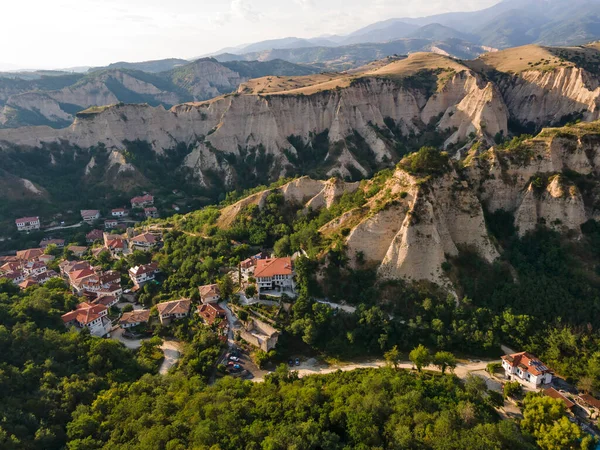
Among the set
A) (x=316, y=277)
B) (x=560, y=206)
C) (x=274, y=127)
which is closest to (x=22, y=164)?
(x=274, y=127)

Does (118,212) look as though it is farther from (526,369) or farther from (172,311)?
(526,369)

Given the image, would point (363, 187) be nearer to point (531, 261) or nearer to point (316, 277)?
point (316, 277)

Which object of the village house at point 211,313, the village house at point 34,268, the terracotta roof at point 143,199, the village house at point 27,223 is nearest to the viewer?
the village house at point 211,313

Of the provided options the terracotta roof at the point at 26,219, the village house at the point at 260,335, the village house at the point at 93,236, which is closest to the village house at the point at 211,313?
the village house at the point at 260,335

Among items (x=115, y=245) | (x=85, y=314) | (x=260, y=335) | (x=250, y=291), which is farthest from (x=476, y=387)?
(x=115, y=245)

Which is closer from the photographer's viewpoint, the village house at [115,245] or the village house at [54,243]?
the village house at [115,245]

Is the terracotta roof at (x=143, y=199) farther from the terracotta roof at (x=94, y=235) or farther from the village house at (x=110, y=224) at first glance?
the terracotta roof at (x=94, y=235)
